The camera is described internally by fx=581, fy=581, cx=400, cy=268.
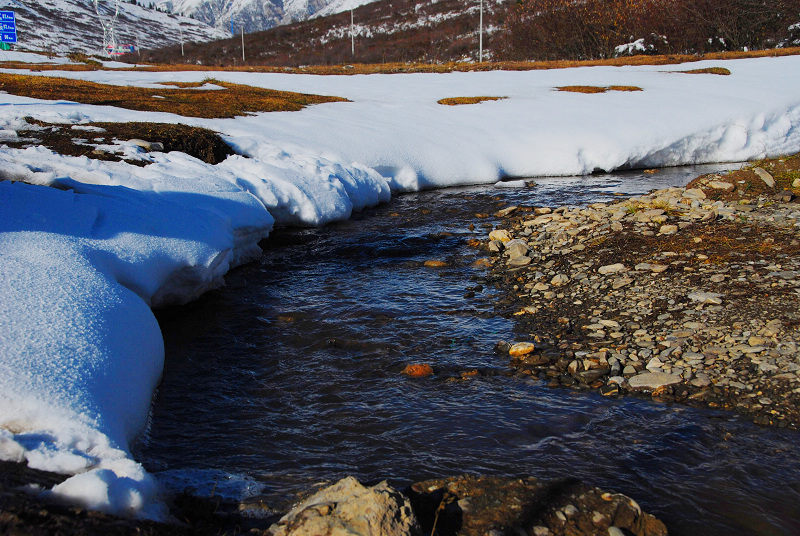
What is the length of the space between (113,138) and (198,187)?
11.9ft

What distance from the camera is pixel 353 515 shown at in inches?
109

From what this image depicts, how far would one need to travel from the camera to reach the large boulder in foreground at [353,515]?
2.72 metres

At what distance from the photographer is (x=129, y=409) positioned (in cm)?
372

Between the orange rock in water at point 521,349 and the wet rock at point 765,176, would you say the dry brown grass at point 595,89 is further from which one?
the orange rock in water at point 521,349

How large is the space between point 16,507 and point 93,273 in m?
2.71

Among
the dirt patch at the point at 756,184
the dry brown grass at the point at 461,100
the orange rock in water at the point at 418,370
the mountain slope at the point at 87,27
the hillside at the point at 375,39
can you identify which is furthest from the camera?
the mountain slope at the point at 87,27

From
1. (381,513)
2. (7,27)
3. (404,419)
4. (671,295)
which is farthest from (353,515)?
(7,27)

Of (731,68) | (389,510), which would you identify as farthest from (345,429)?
(731,68)

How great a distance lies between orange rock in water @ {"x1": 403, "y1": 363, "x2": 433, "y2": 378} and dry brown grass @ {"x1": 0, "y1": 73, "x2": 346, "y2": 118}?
11.9 metres

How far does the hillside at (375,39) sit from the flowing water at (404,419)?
56.0 metres

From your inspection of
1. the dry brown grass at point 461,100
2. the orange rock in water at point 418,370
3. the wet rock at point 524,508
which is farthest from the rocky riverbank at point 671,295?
the dry brown grass at point 461,100

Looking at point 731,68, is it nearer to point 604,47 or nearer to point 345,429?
point 604,47

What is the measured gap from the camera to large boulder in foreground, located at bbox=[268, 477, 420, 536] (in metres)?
2.72

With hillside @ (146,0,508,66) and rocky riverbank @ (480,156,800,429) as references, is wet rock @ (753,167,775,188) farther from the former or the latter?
hillside @ (146,0,508,66)
